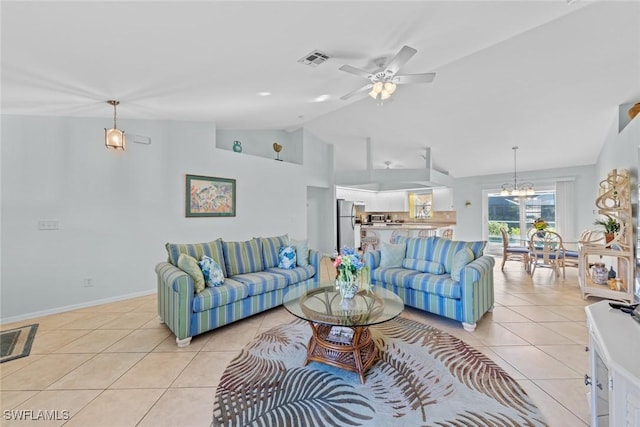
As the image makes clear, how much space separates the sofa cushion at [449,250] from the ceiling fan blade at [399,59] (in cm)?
225

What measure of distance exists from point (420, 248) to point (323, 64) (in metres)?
2.72

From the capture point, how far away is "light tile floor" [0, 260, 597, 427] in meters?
1.78

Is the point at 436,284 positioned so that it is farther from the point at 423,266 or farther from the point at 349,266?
the point at 349,266

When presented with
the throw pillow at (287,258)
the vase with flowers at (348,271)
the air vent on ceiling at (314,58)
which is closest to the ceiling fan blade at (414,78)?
the air vent on ceiling at (314,58)

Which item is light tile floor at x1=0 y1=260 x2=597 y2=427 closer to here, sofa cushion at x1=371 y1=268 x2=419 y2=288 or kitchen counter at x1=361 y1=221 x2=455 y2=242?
sofa cushion at x1=371 y1=268 x2=419 y2=288

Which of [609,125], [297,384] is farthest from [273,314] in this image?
[609,125]

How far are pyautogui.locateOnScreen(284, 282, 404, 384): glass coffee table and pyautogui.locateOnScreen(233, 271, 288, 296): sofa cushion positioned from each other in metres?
0.74

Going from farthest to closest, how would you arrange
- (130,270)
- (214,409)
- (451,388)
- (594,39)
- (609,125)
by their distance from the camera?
1. (609,125)
2. (130,270)
3. (594,39)
4. (451,388)
5. (214,409)

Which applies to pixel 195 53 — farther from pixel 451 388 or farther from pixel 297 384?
pixel 451 388

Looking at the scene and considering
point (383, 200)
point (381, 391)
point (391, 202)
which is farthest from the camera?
point (383, 200)

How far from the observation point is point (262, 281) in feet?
10.7

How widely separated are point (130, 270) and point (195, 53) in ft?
10.9

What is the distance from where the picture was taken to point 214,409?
177 cm

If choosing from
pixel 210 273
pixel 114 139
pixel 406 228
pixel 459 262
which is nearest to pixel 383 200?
pixel 406 228
